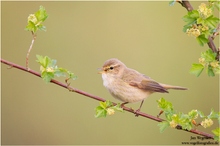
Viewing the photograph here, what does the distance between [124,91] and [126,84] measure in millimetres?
116

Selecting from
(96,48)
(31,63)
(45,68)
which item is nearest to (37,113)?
(31,63)

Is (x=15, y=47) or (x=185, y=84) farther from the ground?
(x=15, y=47)

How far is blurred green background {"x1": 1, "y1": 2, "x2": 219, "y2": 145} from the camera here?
7.16 metres

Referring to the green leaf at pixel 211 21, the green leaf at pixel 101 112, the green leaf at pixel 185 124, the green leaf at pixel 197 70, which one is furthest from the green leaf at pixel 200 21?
the green leaf at pixel 101 112

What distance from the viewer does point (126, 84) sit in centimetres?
452

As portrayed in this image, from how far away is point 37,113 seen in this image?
745 centimetres

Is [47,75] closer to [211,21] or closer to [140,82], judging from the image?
[211,21]

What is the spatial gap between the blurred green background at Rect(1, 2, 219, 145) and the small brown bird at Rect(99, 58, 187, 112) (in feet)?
7.49

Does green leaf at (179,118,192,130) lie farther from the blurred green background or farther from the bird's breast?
the blurred green background

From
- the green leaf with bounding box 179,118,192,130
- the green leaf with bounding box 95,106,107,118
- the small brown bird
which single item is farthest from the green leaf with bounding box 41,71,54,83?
the small brown bird

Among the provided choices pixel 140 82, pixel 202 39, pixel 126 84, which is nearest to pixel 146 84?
pixel 140 82

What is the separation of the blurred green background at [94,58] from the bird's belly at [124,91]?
2.34 metres

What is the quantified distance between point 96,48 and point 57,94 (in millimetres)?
1124

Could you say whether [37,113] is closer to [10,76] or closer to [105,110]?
[10,76]
